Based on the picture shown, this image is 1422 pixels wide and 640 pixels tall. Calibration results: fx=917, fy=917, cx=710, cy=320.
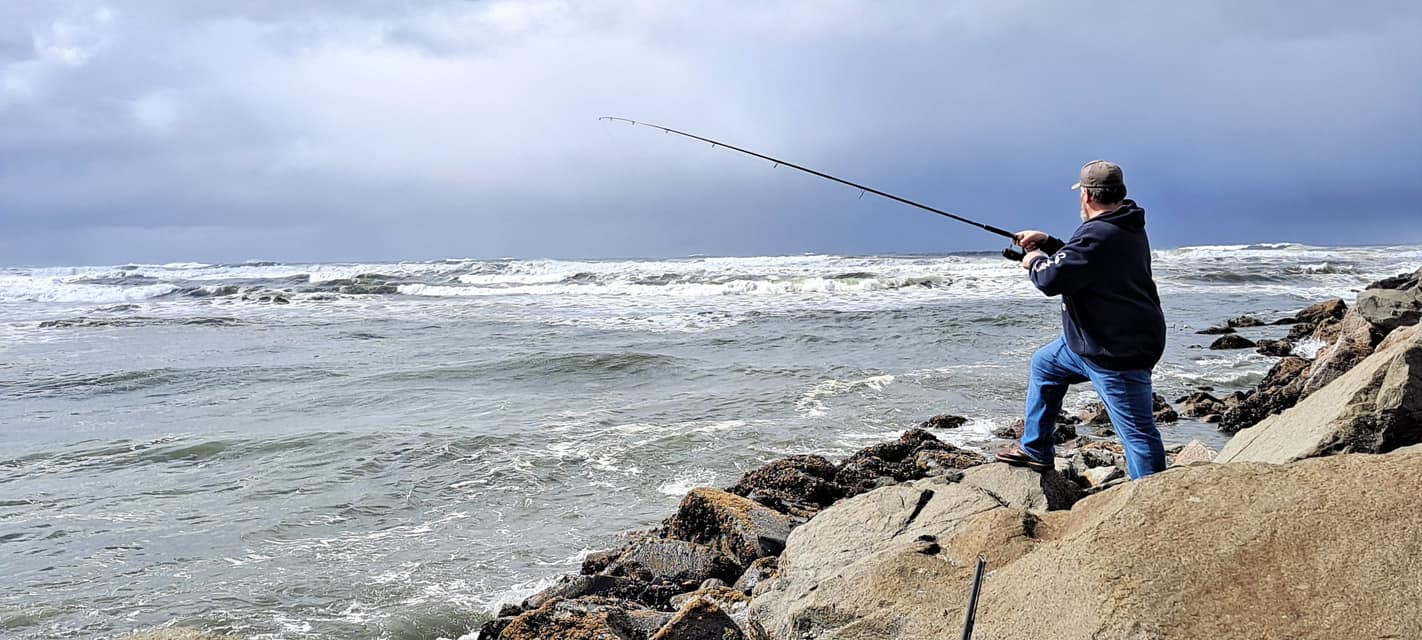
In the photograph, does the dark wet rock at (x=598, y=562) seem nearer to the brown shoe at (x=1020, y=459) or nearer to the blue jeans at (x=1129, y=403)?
the brown shoe at (x=1020, y=459)

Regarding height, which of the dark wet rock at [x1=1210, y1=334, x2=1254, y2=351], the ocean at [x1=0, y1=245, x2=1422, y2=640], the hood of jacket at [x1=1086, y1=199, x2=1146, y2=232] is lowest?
the ocean at [x1=0, y1=245, x2=1422, y2=640]

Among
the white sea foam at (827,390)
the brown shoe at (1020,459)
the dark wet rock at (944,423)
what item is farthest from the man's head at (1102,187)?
the white sea foam at (827,390)

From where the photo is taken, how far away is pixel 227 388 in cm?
1207

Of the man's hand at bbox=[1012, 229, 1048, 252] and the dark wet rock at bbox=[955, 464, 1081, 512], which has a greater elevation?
the man's hand at bbox=[1012, 229, 1048, 252]

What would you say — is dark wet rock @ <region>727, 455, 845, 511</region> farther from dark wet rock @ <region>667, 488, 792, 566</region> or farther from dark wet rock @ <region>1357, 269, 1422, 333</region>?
dark wet rock @ <region>1357, 269, 1422, 333</region>

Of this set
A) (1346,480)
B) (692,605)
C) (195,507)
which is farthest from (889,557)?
(195,507)

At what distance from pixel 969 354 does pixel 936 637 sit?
36.6 feet

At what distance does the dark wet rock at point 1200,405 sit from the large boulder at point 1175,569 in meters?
6.34

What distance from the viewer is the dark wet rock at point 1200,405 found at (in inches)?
340

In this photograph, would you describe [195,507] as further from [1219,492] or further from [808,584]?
[1219,492]

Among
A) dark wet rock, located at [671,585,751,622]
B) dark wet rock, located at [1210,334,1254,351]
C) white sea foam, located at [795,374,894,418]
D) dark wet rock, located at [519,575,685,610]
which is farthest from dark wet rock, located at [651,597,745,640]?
dark wet rock, located at [1210,334,1254,351]

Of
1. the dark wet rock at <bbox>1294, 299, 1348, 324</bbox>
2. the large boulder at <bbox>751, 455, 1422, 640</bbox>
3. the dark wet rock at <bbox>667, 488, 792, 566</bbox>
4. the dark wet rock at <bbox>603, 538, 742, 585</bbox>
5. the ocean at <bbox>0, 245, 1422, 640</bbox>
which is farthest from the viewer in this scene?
the dark wet rock at <bbox>1294, 299, 1348, 324</bbox>

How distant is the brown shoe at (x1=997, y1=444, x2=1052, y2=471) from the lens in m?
4.18

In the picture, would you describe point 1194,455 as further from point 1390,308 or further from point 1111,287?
point 1390,308
